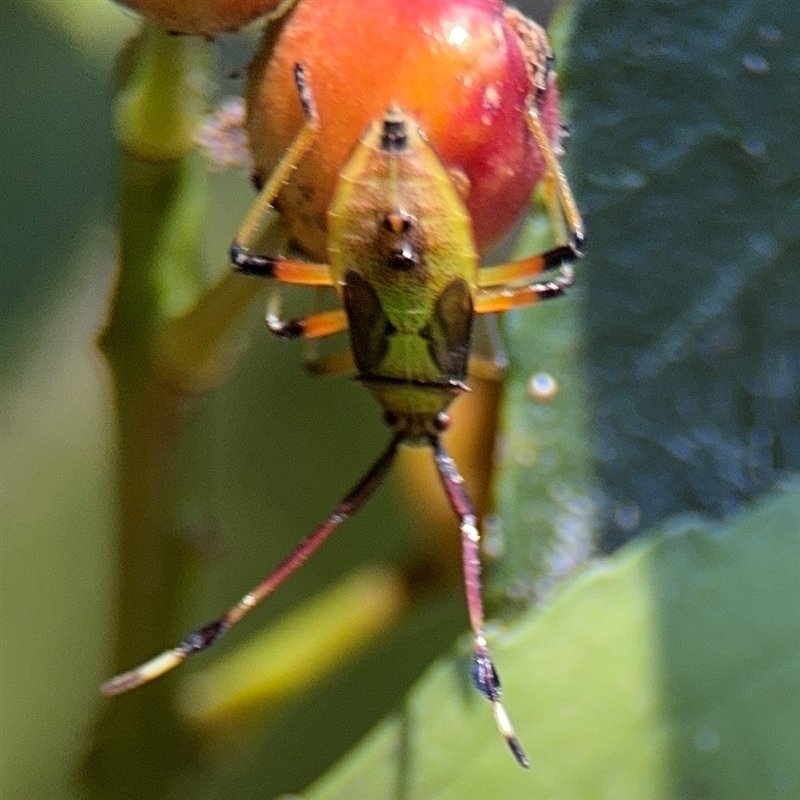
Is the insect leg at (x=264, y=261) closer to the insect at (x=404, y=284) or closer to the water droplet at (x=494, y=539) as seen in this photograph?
the insect at (x=404, y=284)

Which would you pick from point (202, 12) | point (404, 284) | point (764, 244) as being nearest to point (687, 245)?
point (764, 244)

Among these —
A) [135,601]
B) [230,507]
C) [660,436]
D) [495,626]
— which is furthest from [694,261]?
[230,507]

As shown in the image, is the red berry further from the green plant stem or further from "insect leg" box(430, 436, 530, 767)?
"insect leg" box(430, 436, 530, 767)

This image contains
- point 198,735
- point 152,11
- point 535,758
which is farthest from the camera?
point 198,735

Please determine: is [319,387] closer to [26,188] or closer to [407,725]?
[26,188]

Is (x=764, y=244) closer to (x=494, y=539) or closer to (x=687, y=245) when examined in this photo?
(x=687, y=245)

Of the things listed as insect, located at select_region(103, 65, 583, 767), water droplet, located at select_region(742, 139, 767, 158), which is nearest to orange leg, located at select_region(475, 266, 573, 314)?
insect, located at select_region(103, 65, 583, 767)
